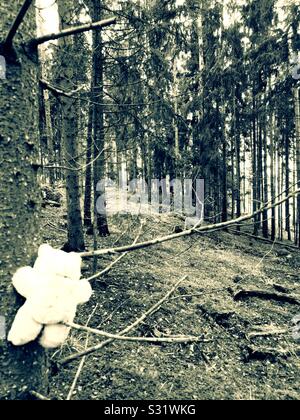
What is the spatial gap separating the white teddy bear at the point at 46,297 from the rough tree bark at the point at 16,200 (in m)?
0.05

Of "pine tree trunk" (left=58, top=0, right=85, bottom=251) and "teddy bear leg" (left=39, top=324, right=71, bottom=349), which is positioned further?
"pine tree trunk" (left=58, top=0, right=85, bottom=251)

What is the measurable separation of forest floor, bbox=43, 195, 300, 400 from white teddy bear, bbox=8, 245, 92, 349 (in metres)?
1.17

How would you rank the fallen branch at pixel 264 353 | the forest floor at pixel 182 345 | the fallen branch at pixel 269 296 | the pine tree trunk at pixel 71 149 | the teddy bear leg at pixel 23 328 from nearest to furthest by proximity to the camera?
the teddy bear leg at pixel 23 328, the forest floor at pixel 182 345, the fallen branch at pixel 264 353, the pine tree trunk at pixel 71 149, the fallen branch at pixel 269 296

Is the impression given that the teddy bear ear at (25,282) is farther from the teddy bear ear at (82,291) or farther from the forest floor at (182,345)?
the forest floor at (182,345)

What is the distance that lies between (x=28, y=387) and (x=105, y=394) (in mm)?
3120

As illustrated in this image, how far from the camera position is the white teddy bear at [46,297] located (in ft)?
3.55

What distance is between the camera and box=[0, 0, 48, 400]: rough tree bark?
1.12m

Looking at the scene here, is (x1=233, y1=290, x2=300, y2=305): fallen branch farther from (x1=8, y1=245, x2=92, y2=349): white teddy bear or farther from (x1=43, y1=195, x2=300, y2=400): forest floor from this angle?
(x1=8, y1=245, x2=92, y2=349): white teddy bear

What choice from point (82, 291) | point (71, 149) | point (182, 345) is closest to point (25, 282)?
point (82, 291)

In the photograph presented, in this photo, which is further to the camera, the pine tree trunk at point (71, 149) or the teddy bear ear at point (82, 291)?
the pine tree trunk at point (71, 149)

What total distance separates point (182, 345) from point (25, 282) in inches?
183

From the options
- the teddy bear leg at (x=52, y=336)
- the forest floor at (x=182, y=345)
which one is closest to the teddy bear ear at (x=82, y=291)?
the teddy bear leg at (x=52, y=336)

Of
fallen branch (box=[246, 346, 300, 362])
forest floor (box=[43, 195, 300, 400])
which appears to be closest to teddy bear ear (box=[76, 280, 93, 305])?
forest floor (box=[43, 195, 300, 400])
